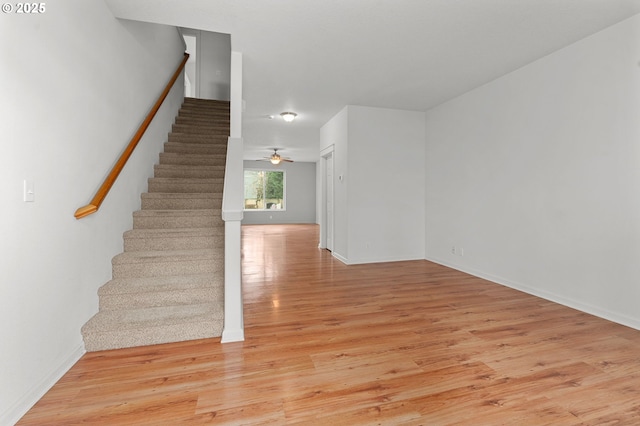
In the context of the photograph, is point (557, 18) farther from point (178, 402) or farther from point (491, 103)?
point (178, 402)

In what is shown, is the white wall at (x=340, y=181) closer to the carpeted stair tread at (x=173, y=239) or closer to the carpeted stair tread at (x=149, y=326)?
the carpeted stair tread at (x=173, y=239)

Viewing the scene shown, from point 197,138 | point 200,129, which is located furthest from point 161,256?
point 200,129

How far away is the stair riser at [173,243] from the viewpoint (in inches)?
113

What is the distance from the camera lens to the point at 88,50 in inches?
88.1

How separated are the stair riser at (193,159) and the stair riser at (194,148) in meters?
0.22

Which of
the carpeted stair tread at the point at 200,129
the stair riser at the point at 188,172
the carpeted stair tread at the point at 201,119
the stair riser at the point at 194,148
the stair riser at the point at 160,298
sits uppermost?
the carpeted stair tread at the point at 201,119

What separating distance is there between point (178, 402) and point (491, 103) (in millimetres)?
4703

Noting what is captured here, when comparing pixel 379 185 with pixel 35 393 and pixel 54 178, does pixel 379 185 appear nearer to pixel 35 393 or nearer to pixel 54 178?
pixel 54 178

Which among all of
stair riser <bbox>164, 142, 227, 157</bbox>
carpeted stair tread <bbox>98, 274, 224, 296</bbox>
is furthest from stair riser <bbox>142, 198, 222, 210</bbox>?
stair riser <bbox>164, 142, 227, 157</bbox>

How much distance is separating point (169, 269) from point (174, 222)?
26.6 inches

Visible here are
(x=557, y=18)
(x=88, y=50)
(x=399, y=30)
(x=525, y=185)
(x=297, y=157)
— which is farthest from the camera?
(x=297, y=157)

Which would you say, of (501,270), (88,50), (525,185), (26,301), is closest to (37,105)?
(88,50)

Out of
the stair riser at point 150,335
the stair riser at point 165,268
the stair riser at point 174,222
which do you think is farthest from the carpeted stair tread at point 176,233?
the stair riser at point 150,335

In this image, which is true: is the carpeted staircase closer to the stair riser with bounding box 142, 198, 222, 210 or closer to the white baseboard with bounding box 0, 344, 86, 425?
the stair riser with bounding box 142, 198, 222, 210
